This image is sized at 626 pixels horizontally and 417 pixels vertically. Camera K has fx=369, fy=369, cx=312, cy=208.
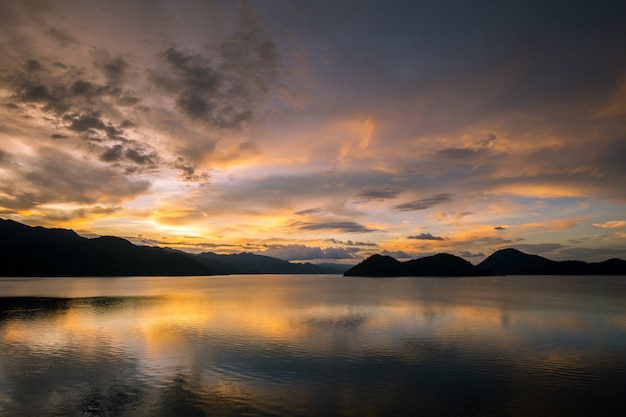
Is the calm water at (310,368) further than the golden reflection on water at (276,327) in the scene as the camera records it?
No

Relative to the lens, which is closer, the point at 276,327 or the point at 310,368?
the point at 310,368

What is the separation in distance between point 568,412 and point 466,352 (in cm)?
2010

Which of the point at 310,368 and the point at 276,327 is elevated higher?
the point at 310,368

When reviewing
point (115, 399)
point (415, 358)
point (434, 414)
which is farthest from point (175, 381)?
point (415, 358)

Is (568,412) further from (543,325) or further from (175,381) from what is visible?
(543,325)

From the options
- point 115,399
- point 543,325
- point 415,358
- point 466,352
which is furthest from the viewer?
point 543,325

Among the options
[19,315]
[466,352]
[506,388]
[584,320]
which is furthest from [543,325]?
[19,315]

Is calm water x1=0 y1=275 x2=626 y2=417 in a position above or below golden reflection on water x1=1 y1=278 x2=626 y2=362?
above

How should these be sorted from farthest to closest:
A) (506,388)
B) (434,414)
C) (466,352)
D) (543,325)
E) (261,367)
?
1. (543,325)
2. (466,352)
3. (261,367)
4. (506,388)
5. (434,414)

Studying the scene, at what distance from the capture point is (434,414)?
2570 cm

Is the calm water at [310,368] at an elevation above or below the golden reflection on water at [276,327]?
above

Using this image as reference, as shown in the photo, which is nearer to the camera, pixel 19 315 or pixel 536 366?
pixel 536 366

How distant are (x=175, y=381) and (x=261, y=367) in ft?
28.1

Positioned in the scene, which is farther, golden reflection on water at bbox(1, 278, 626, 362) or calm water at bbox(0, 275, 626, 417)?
golden reflection on water at bbox(1, 278, 626, 362)
